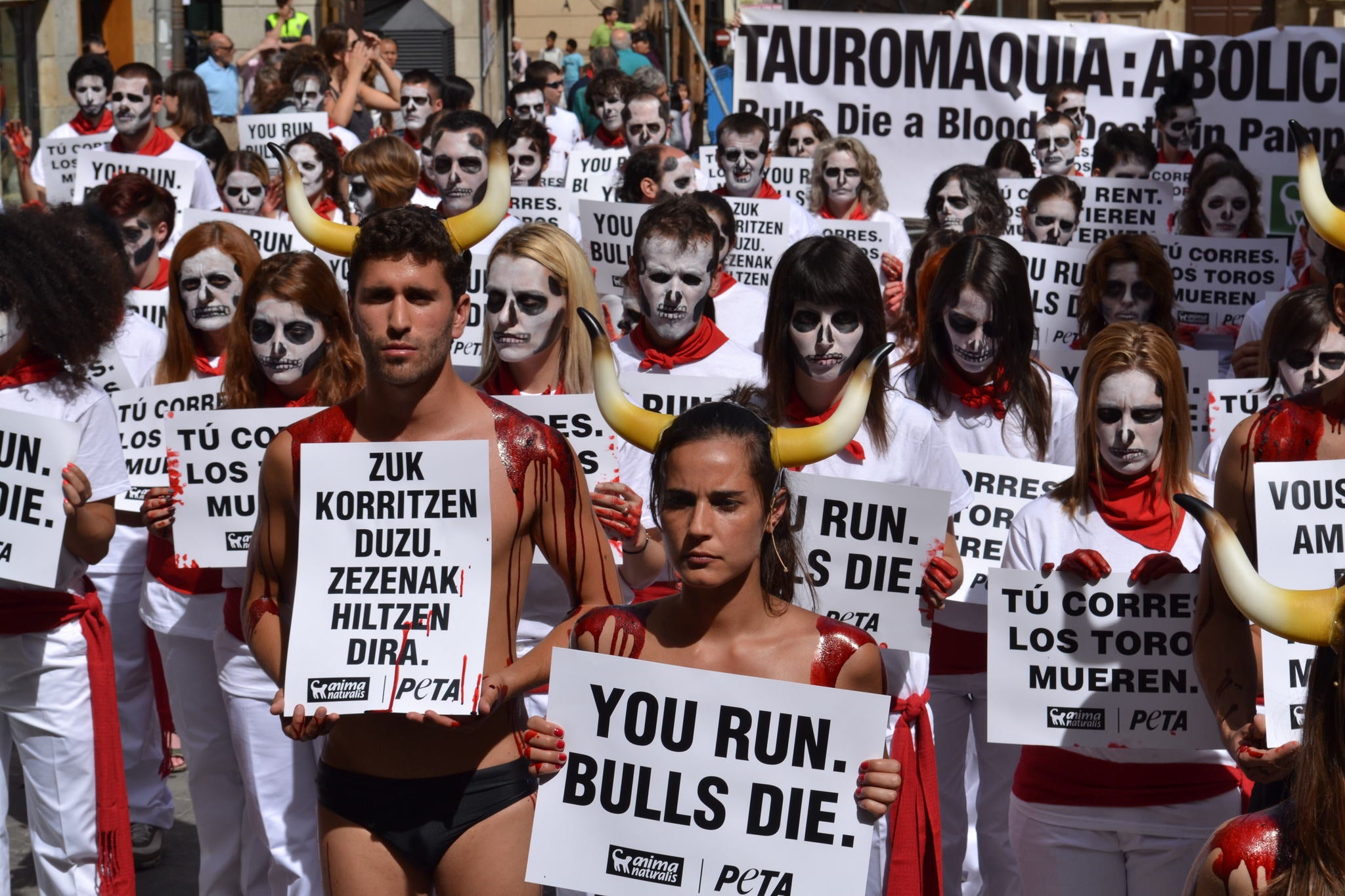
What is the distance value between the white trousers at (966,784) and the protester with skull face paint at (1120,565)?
592 millimetres

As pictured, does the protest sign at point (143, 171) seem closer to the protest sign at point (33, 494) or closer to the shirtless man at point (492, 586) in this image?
the protest sign at point (33, 494)

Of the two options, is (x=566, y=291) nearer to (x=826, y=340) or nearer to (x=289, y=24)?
(x=826, y=340)

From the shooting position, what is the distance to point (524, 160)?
34.0 feet

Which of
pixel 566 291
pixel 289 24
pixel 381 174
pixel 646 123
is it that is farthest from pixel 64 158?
pixel 289 24

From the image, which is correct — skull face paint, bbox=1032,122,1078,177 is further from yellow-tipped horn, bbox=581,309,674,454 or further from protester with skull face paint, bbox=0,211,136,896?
yellow-tipped horn, bbox=581,309,674,454

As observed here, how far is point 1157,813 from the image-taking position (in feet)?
14.7

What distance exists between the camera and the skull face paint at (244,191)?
9.62 m

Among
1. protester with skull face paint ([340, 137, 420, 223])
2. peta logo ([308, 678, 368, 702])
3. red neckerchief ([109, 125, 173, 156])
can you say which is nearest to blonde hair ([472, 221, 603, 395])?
peta logo ([308, 678, 368, 702])

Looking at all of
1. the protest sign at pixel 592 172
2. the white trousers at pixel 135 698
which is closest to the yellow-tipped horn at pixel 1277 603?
the white trousers at pixel 135 698

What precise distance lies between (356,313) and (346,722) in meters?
0.91

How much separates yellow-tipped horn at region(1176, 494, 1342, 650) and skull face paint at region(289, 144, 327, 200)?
748cm

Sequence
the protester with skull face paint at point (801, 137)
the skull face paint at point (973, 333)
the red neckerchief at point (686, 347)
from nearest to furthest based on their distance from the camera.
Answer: the skull face paint at point (973, 333), the red neckerchief at point (686, 347), the protester with skull face paint at point (801, 137)

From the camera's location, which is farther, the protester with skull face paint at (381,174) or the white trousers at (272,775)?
the protester with skull face paint at (381,174)

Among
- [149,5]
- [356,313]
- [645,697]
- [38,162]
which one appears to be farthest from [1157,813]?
[149,5]
